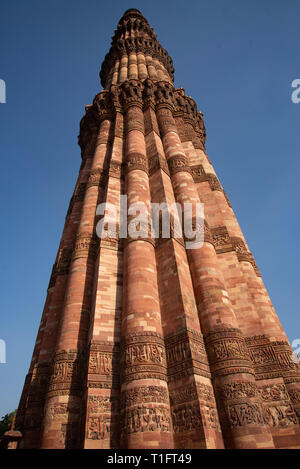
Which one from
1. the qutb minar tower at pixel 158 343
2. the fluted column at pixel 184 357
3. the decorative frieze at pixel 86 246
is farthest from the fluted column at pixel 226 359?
the decorative frieze at pixel 86 246

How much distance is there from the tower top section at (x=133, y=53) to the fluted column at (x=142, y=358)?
12.5 m

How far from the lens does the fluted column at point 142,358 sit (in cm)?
460

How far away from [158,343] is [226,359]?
4.29ft

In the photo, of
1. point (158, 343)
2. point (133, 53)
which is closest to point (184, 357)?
point (158, 343)

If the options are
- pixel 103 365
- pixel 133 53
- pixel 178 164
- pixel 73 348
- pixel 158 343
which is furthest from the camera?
pixel 133 53

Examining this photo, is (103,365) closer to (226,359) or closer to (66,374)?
(66,374)

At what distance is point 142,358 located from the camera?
542cm

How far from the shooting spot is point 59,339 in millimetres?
6324

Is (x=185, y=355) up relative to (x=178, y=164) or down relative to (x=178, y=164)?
down

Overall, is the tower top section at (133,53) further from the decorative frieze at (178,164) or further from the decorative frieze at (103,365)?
the decorative frieze at (103,365)

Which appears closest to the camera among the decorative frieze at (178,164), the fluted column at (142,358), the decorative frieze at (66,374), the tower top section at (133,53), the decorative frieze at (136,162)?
the fluted column at (142,358)

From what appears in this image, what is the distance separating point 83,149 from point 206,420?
42.7 ft

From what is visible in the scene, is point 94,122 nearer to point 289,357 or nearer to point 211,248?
point 211,248
